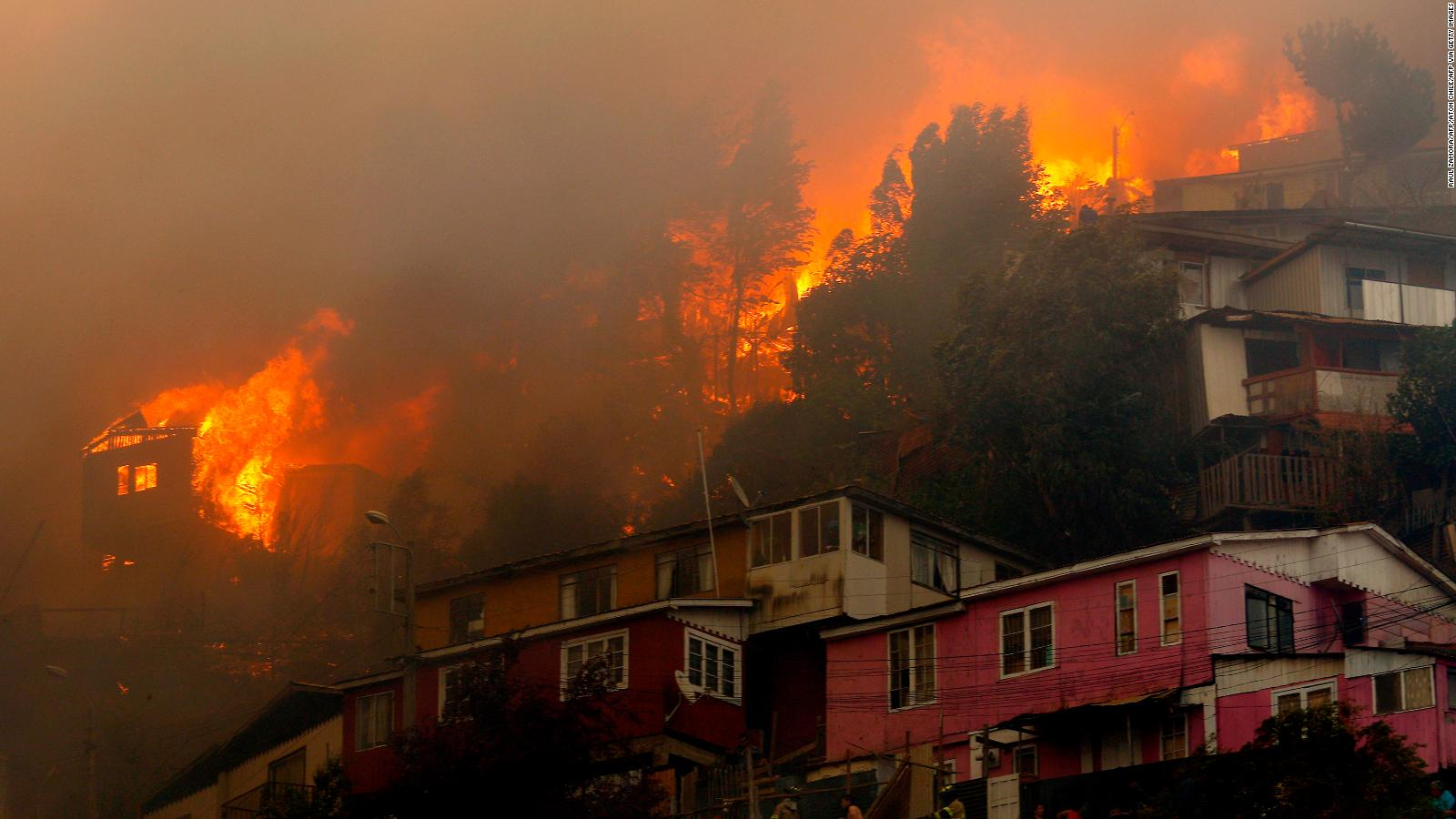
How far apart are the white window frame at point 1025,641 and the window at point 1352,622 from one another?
20.6 ft

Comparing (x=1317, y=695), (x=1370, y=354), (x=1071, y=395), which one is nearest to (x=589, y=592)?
(x=1071, y=395)

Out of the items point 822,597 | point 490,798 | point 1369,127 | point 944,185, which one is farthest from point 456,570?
point 1369,127

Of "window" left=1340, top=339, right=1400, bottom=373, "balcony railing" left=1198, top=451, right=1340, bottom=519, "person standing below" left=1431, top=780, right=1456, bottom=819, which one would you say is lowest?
"person standing below" left=1431, top=780, right=1456, bottom=819

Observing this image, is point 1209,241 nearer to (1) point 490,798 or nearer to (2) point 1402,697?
(2) point 1402,697

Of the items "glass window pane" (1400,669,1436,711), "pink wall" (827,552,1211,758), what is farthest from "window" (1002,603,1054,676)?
"glass window pane" (1400,669,1436,711)

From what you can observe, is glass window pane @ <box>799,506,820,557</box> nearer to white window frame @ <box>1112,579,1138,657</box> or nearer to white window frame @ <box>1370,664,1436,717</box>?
white window frame @ <box>1112,579,1138,657</box>

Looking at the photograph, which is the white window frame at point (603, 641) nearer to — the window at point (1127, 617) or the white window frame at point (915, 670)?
the white window frame at point (915, 670)

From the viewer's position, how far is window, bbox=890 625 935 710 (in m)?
41.1

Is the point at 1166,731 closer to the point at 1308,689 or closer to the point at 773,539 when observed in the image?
the point at 1308,689

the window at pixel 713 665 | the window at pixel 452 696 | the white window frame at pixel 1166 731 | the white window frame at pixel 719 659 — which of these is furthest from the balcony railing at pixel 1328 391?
the window at pixel 452 696

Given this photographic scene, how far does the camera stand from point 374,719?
5091cm

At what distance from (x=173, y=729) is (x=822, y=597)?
3986 centimetres

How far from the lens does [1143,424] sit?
161 feet

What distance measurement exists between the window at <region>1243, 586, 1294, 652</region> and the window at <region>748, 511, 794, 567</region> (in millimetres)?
14958
